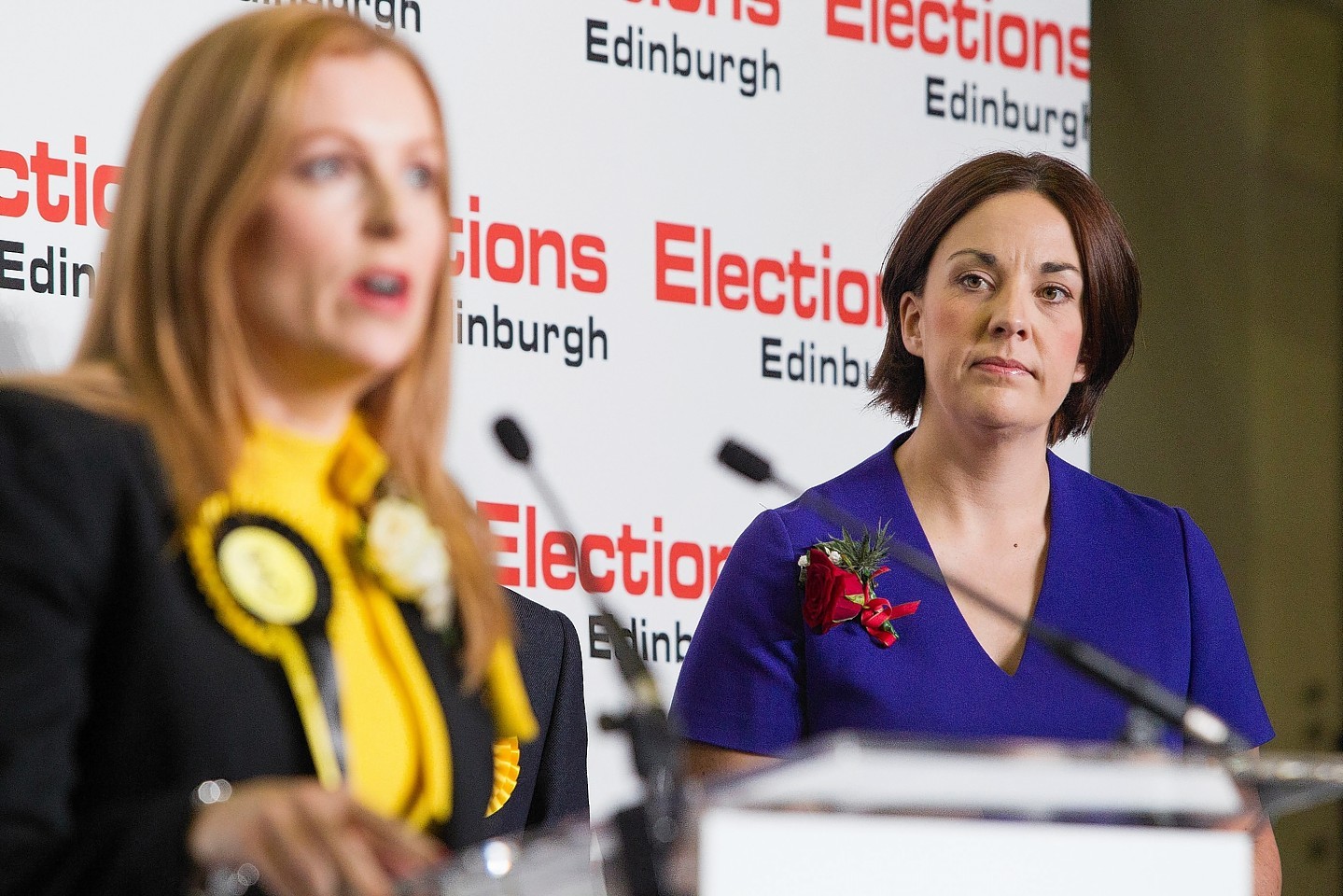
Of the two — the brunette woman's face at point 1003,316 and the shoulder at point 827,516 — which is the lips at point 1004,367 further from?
the shoulder at point 827,516

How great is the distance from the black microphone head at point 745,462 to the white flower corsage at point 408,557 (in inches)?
19.6

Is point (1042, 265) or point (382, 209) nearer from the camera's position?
point (382, 209)

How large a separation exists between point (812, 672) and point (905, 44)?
174 centimetres

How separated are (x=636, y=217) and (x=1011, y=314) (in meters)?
0.95

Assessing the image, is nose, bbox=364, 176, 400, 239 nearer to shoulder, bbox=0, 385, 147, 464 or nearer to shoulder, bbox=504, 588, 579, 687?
shoulder, bbox=0, 385, 147, 464

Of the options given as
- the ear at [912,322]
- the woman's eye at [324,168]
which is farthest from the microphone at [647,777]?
the ear at [912,322]

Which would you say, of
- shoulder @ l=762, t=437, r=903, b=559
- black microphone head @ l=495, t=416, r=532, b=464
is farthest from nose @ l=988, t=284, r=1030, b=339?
black microphone head @ l=495, t=416, r=532, b=464

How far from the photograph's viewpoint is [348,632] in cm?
142

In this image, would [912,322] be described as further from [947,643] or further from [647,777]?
[647,777]

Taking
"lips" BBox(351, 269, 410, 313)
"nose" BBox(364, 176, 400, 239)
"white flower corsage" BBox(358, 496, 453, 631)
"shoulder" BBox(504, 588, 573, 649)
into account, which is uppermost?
"nose" BBox(364, 176, 400, 239)

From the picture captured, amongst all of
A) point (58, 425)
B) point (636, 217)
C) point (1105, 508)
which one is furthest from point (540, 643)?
point (58, 425)

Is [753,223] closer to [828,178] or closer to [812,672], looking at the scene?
[828,178]

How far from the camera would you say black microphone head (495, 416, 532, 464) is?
5.81 ft

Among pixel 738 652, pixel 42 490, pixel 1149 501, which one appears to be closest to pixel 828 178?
pixel 1149 501
